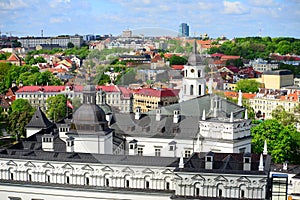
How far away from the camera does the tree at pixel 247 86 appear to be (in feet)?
297

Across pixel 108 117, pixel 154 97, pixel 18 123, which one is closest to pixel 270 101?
pixel 18 123

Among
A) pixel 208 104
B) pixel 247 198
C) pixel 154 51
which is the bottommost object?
pixel 247 198

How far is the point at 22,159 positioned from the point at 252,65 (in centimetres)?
10371

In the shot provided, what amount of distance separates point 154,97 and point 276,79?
200 ft

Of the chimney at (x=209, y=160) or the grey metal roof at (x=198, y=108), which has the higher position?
the grey metal roof at (x=198, y=108)

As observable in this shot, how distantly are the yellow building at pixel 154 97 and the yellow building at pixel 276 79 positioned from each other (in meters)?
57.4

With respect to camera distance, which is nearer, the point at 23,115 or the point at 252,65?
the point at 23,115

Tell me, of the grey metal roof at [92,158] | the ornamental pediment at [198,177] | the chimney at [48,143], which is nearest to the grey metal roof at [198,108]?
the grey metal roof at [92,158]

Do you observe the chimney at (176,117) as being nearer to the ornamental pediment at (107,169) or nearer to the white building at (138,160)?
the white building at (138,160)

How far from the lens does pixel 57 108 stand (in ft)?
220

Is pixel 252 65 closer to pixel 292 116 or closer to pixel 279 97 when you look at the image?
pixel 279 97

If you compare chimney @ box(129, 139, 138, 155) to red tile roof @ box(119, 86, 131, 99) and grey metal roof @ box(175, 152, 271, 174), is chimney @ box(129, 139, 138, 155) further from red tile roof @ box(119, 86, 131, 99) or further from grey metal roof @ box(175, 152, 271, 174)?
grey metal roof @ box(175, 152, 271, 174)

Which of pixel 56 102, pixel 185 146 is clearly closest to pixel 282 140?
pixel 185 146

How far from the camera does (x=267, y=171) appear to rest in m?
27.8
